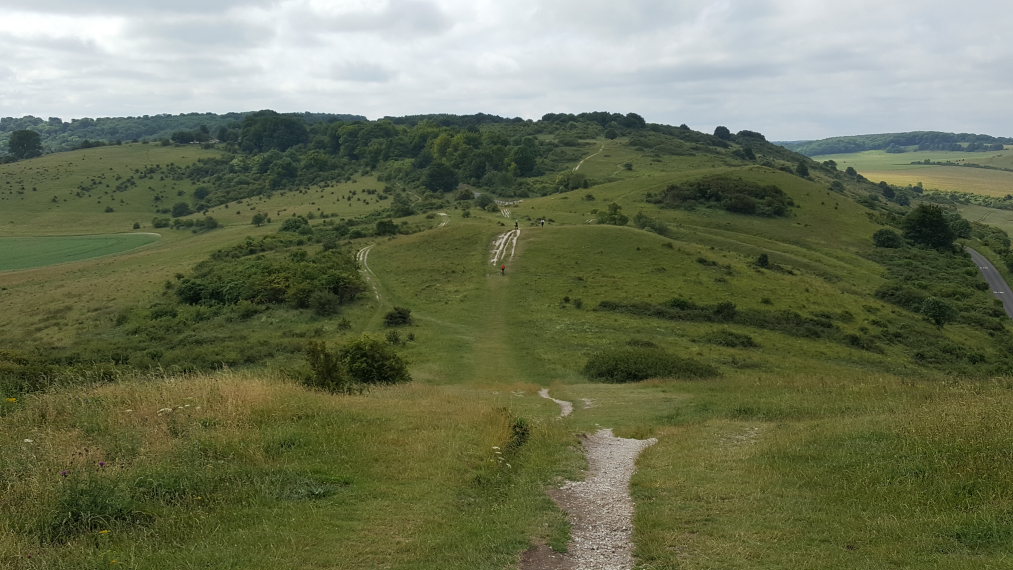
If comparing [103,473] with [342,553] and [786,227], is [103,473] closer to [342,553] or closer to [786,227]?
[342,553]

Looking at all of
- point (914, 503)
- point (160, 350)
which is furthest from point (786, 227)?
point (914, 503)

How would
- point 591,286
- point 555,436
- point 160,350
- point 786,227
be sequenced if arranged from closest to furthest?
1. point 555,436
2. point 160,350
3. point 591,286
4. point 786,227

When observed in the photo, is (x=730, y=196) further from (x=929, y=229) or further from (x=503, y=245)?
(x=503, y=245)

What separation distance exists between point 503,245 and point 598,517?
55.1 metres

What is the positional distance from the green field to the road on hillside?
121m

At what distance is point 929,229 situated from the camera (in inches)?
3676

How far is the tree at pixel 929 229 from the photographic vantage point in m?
92.8

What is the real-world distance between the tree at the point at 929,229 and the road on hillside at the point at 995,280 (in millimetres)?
5991

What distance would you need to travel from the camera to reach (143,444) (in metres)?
10.6

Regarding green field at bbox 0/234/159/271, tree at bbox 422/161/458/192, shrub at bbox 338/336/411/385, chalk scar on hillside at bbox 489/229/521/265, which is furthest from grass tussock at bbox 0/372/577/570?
tree at bbox 422/161/458/192

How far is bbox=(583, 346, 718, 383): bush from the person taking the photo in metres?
31.6

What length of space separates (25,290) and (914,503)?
268ft

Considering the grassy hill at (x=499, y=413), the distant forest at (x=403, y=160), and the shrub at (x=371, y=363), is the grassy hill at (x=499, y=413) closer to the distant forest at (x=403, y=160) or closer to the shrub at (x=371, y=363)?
the shrub at (x=371, y=363)

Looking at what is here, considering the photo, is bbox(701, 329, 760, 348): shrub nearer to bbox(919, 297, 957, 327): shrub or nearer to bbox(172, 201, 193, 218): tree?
bbox(919, 297, 957, 327): shrub
